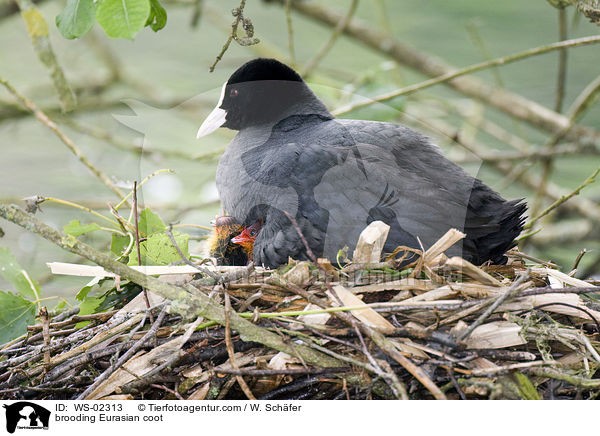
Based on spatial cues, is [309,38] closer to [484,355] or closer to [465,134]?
[465,134]

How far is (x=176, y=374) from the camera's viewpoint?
1.69 metres

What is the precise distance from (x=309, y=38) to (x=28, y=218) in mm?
3029

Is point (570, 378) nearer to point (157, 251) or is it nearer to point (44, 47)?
point (157, 251)

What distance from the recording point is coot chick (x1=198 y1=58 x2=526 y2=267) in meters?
2.02

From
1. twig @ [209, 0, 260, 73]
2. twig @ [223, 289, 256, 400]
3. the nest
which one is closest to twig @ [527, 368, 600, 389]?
the nest

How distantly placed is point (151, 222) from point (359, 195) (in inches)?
28.3

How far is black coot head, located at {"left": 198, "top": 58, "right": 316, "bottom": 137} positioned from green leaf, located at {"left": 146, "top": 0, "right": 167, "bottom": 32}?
49 centimetres

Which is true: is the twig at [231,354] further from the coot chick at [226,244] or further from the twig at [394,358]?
the coot chick at [226,244]

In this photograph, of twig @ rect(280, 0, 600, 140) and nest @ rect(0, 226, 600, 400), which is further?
twig @ rect(280, 0, 600, 140)

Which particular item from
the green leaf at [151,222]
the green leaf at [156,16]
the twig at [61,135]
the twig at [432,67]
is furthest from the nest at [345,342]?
the twig at [432,67]

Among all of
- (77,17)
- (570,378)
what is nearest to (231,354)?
(570,378)

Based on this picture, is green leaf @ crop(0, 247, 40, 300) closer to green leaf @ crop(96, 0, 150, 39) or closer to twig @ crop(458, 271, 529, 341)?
green leaf @ crop(96, 0, 150, 39)
